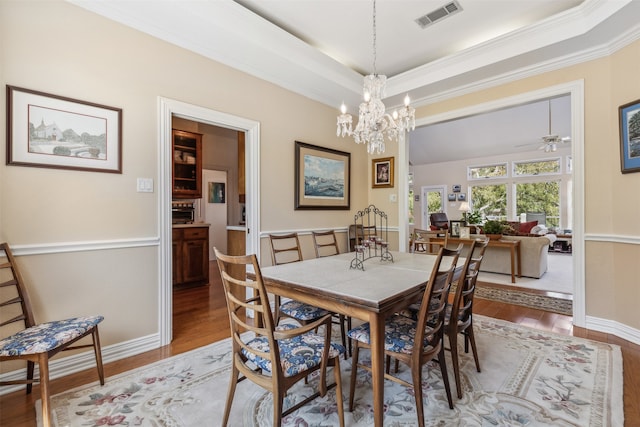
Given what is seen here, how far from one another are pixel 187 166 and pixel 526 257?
Answer: 584 cm

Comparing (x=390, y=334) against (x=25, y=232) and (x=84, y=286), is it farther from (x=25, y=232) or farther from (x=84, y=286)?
(x=25, y=232)

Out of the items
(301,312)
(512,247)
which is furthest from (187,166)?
(512,247)

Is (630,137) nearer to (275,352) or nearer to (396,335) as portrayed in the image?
(396,335)

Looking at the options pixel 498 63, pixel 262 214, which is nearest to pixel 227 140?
pixel 262 214

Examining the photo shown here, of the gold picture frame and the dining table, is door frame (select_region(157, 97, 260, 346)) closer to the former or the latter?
the dining table

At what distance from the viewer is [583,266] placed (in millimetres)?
2902

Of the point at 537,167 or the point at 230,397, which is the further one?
the point at 537,167

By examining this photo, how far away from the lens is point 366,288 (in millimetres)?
1558

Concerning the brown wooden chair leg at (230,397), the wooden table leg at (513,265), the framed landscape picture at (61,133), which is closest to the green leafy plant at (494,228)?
the wooden table leg at (513,265)

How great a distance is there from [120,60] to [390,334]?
2.81 metres

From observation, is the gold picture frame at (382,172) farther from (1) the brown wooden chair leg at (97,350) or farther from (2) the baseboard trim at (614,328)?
(1) the brown wooden chair leg at (97,350)

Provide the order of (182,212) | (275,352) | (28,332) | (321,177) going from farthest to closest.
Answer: (182,212)
(321,177)
(28,332)
(275,352)

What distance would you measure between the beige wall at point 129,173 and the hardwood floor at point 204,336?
0.80ft

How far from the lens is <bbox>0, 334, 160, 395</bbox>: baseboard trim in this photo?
187 centimetres
